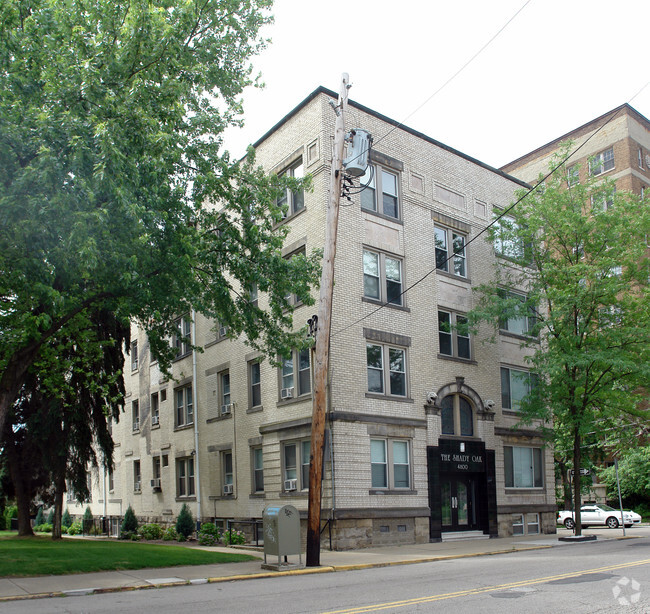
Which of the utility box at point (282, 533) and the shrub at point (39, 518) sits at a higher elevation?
the utility box at point (282, 533)

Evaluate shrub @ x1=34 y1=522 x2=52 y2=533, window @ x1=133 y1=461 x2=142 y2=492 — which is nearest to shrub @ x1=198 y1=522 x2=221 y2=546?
window @ x1=133 y1=461 x2=142 y2=492

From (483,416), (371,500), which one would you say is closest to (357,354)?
(371,500)

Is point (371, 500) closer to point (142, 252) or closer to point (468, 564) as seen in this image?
point (468, 564)

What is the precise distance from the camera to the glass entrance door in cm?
2412

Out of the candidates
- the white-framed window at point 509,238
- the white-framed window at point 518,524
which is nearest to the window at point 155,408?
the white-framed window at point 518,524

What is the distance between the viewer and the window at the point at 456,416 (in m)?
24.6

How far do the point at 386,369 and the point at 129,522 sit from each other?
17.0 metres

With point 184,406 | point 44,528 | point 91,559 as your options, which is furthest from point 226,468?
point 44,528

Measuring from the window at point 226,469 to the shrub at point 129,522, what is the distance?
769 centimetres

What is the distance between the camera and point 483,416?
25.4m

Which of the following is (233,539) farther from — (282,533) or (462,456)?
(282,533)

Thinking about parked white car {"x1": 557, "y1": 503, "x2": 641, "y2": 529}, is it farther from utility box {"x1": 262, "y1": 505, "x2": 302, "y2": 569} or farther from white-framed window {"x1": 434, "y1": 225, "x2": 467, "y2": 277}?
utility box {"x1": 262, "y1": 505, "x2": 302, "y2": 569}

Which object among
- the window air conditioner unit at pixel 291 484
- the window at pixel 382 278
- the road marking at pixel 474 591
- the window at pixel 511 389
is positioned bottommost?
the road marking at pixel 474 591

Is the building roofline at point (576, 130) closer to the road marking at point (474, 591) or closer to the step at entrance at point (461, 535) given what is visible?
the step at entrance at point (461, 535)
